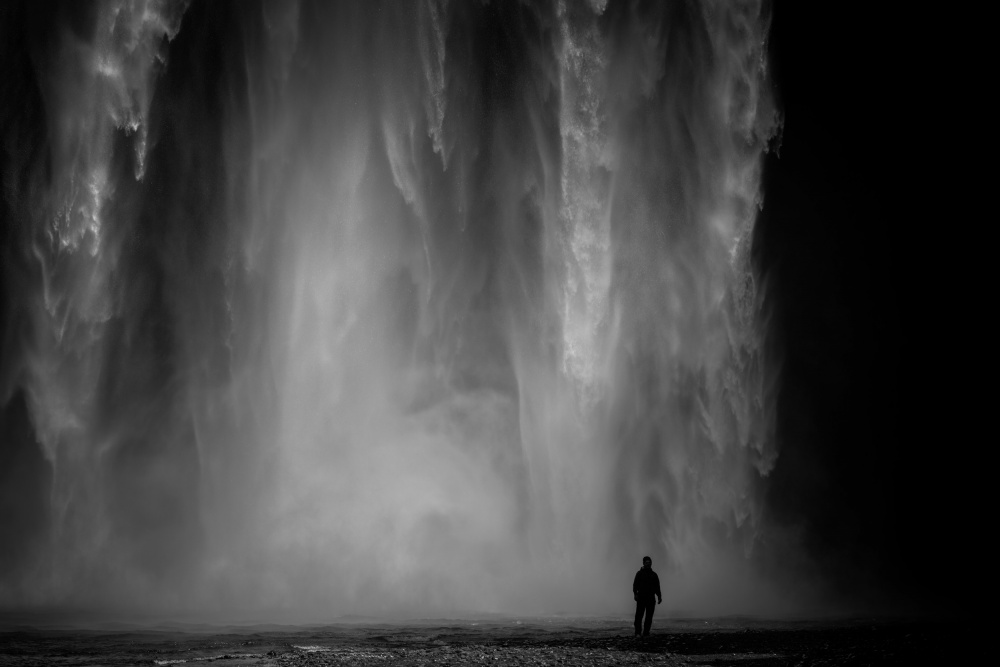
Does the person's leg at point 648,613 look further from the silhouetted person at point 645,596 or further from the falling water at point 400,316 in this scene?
the falling water at point 400,316

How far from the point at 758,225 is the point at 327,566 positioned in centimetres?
2413

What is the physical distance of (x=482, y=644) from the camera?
19547 millimetres

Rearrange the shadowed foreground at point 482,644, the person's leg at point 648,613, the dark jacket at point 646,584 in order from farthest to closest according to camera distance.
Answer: the dark jacket at point 646,584
the person's leg at point 648,613
the shadowed foreground at point 482,644

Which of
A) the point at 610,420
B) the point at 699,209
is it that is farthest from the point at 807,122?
the point at 610,420

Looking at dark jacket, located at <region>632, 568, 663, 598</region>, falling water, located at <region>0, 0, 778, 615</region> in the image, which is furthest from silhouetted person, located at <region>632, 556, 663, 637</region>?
falling water, located at <region>0, 0, 778, 615</region>

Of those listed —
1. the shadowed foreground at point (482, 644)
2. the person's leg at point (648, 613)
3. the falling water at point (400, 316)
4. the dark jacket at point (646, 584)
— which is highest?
the falling water at point (400, 316)

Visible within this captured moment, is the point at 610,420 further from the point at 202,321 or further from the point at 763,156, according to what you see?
the point at 202,321

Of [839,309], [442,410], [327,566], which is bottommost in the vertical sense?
[327,566]

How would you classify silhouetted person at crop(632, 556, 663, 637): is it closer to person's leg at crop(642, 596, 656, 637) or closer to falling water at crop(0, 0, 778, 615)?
person's leg at crop(642, 596, 656, 637)

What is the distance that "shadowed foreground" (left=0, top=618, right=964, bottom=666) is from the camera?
16.7 m

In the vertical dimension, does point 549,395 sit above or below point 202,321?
below

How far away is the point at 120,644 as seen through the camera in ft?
64.5

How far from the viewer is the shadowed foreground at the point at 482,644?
54.7 ft

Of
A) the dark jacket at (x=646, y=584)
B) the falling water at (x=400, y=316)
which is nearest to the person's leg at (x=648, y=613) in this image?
the dark jacket at (x=646, y=584)
